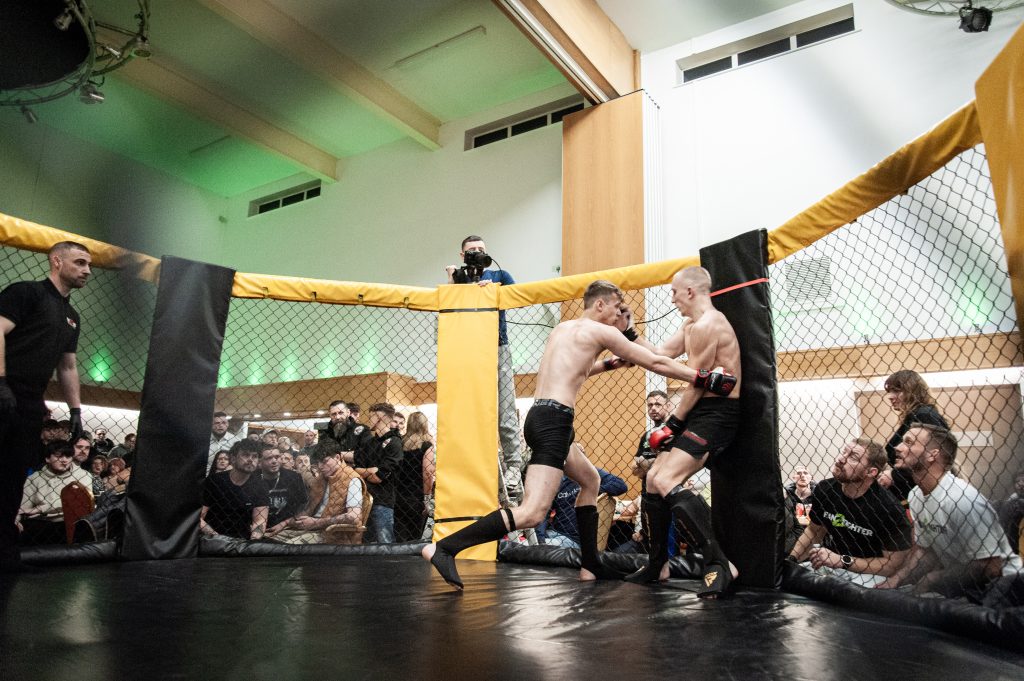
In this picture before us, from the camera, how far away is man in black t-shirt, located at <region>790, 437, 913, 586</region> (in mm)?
2344

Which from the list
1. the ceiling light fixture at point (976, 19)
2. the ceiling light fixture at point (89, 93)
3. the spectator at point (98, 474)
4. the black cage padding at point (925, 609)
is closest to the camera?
the black cage padding at point (925, 609)

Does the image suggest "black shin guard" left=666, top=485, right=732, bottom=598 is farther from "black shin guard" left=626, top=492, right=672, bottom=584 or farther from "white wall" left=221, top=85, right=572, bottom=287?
"white wall" left=221, top=85, right=572, bottom=287

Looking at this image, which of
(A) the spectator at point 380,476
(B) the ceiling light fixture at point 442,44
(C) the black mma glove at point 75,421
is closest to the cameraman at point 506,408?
(A) the spectator at point 380,476

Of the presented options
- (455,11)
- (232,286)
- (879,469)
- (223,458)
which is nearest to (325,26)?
(455,11)

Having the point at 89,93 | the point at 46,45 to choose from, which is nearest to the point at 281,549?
the point at 46,45

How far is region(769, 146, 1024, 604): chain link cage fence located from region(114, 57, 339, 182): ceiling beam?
6.56 metres

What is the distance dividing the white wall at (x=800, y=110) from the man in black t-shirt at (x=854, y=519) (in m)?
3.80

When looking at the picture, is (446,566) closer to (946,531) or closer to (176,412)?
(946,531)

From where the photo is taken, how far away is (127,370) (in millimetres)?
3496

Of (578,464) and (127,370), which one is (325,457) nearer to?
(127,370)

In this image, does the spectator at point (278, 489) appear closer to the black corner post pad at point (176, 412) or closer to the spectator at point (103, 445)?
the black corner post pad at point (176, 412)

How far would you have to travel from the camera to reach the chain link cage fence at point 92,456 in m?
3.09

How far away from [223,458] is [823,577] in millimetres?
2935

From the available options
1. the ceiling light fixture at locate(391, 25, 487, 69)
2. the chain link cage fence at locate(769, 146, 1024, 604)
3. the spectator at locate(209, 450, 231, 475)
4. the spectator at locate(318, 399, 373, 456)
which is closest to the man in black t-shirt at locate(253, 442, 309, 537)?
the spectator at locate(209, 450, 231, 475)
